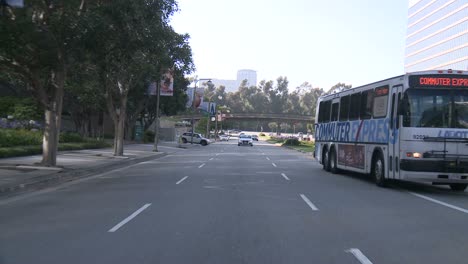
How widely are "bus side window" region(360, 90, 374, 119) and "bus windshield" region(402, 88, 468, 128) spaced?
272 centimetres

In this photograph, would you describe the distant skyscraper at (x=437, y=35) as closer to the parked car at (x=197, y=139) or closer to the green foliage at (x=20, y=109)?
the parked car at (x=197, y=139)

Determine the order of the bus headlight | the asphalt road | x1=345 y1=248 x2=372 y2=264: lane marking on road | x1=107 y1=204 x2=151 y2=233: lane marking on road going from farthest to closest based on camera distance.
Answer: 1. the bus headlight
2. x1=107 y1=204 x2=151 y2=233: lane marking on road
3. the asphalt road
4. x1=345 y1=248 x2=372 y2=264: lane marking on road

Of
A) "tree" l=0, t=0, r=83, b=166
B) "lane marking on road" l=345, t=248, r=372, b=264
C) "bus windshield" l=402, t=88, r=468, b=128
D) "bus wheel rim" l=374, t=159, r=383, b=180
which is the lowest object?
"lane marking on road" l=345, t=248, r=372, b=264

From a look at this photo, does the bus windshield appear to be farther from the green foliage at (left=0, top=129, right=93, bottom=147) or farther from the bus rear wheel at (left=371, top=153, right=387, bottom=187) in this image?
the green foliage at (left=0, top=129, right=93, bottom=147)

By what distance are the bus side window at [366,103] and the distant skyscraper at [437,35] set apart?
12051 centimetres

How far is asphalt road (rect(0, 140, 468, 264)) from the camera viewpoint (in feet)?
23.5

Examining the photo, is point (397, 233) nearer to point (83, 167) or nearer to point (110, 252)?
point (110, 252)

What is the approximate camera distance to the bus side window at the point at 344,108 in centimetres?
2030

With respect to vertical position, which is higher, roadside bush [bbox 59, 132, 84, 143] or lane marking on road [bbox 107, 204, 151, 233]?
roadside bush [bbox 59, 132, 84, 143]

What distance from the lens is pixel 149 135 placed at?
66562mm

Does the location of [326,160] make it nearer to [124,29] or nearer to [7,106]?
[124,29]

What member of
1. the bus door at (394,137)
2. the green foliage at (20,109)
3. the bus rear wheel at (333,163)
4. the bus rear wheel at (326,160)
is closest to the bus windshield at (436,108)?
the bus door at (394,137)

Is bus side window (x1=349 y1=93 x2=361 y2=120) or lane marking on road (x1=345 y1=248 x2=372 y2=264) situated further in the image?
bus side window (x1=349 y1=93 x2=361 y2=120)

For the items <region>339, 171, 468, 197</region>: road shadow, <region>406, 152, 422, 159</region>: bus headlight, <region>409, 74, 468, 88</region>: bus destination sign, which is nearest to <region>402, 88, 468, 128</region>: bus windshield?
<region>409, 74, 468, 88</region>: bus destination sign
